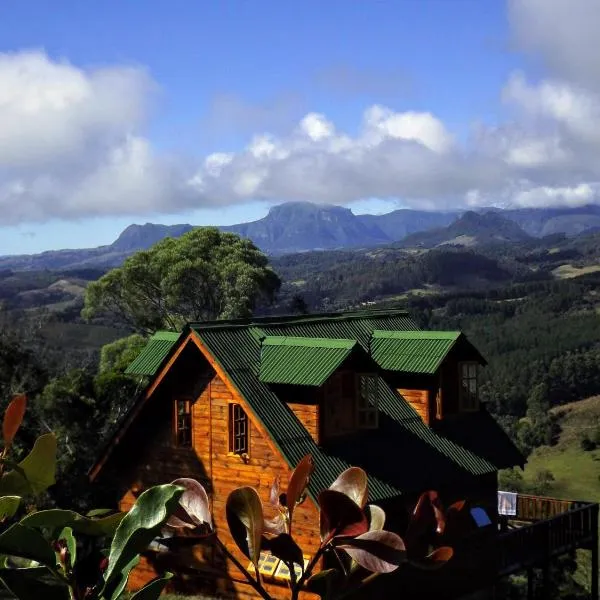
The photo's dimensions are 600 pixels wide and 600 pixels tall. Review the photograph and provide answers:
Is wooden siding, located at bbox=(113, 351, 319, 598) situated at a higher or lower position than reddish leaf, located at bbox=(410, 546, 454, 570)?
lower

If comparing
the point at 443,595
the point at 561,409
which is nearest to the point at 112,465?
the point at 443,595

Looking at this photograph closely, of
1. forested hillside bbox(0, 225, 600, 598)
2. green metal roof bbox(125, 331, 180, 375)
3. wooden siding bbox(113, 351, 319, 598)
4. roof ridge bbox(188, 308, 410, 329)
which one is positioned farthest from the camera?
forested hillside bbox(0, 225, 600, 598)

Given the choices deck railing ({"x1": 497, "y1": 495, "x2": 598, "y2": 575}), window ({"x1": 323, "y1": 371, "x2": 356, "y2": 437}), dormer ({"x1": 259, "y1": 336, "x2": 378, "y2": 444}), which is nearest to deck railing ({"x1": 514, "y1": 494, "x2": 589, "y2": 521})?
deck railing ({"x1": 497, "y1": 495, "x2": 598, "y2": 575})

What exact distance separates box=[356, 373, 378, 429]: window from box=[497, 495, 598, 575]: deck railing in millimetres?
4409

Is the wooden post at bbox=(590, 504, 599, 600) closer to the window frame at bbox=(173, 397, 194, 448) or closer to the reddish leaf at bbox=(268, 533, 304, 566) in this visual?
the window frame at bbox=(173, 397, 194, 448)

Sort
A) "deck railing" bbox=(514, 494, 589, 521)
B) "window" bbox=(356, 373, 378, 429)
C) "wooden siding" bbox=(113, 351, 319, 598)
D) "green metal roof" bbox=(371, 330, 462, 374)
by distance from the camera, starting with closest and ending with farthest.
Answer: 1. "wooden siding" bbox=(113, 351, 319, 598)
2. "window" bbox=(356, 373, 378, 429)
3. "green metal roof" bbox=(371, 330, 462, 374)
4. "deck railing" bbox=(514, 494, 589, 521)

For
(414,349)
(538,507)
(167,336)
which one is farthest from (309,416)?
(538,507)

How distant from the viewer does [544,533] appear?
20.0 metres

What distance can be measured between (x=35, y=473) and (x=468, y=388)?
1852 centimetres

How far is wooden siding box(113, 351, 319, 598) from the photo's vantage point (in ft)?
52.2

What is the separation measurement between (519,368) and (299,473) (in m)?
99.9

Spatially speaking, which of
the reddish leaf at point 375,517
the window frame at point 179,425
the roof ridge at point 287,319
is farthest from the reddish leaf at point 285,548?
the window frame at point 179,425

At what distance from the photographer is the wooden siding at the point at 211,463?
1592cm

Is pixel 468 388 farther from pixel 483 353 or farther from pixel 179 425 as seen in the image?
pixel 483 353
